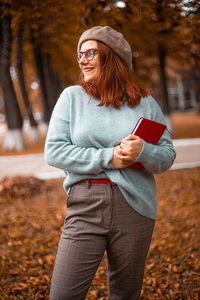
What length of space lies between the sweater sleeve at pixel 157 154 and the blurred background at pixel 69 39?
1.04 ft

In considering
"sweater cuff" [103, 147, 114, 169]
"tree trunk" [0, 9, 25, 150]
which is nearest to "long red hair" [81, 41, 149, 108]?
"sweater cuff" [103, 147, 114, 169]

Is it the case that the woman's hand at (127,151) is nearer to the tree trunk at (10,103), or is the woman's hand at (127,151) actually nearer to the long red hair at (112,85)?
the long red hair at (112,85)

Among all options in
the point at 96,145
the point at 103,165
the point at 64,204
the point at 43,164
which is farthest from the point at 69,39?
the point at 103,165

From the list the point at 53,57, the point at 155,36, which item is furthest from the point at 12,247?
the point at 53,57

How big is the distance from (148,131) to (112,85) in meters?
0.36

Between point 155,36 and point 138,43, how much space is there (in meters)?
1.20

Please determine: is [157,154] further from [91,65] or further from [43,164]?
[43,164]

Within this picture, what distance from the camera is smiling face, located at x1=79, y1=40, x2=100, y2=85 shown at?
1808 mm

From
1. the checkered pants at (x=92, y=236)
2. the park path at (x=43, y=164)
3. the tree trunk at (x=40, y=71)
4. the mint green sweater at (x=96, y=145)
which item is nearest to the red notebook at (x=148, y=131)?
the mint green sweater at (x=96, y=145)

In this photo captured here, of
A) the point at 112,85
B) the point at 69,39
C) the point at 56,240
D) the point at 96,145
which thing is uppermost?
the point at 69,39

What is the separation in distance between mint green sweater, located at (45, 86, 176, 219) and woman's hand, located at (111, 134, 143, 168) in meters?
0.03

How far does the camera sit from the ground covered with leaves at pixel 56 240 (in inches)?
128

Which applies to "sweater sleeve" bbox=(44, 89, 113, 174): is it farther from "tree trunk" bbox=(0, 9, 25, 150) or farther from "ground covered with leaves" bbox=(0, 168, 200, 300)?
"tree trunk" bbox=(0, 9, 25, 150)

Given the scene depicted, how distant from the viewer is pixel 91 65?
1.82 m
